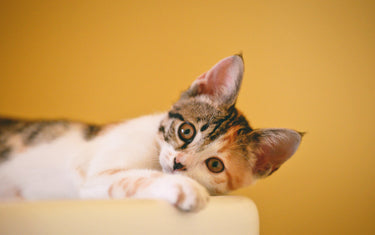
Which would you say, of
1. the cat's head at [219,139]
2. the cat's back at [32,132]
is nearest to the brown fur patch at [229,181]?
the cat's head at [219,139]

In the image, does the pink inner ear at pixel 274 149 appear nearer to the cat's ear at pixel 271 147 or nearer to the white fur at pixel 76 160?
the cat's ear at pixel 271 147

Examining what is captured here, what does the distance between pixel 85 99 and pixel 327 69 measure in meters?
1.43

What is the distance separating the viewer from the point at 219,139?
3.12 ft

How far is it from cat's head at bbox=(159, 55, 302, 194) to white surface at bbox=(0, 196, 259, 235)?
0.82 feet

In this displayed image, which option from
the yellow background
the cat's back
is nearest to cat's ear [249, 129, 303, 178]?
the yellow background

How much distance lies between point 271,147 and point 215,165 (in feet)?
0.76

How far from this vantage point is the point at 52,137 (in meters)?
1.20

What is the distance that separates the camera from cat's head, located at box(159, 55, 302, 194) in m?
0.92

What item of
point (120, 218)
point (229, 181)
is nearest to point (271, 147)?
point (229, 181)

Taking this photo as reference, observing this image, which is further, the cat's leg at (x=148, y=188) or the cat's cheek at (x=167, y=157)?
the cat's cheek at (x=167, y=157)

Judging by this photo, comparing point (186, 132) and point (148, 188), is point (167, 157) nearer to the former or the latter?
point (186, 132)

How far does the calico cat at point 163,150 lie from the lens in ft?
3.02

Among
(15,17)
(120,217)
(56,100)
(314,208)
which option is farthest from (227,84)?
(15,17)

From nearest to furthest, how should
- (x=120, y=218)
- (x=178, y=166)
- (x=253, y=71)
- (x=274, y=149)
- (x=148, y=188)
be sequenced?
1. (x=120, y=218)
2. (x=148, y=188)
3. (x=178, y=166)
4. (x=274, y=149)
5. (x=253, y=71)
